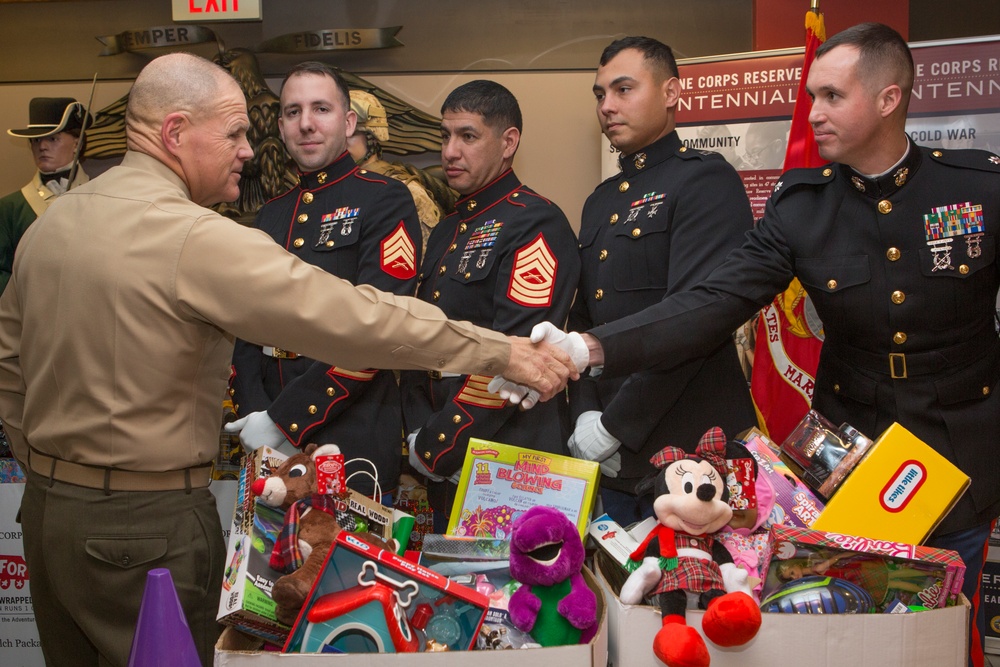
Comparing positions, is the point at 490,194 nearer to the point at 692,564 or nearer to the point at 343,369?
the point at 343,369

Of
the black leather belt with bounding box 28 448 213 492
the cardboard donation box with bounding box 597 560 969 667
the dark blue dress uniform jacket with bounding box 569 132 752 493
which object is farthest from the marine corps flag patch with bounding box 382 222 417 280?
the cardboard donation box with bounding box 597 560 969 667

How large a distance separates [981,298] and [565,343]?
0.84 metres

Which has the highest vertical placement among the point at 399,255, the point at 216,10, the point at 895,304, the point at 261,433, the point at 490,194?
the point at 216,10

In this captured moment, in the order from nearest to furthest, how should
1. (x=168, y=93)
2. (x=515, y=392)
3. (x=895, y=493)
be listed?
(x=895, y=493) < (x=168, y=93) < (x=515, y=392)

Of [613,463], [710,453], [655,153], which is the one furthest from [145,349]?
[655,153]

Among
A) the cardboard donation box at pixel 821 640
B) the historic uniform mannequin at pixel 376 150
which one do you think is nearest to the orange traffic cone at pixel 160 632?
the cardboard donation box at pixel 821 640

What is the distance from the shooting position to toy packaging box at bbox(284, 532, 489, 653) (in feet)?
4.16

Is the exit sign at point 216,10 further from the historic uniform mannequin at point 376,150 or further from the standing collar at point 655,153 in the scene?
the standing collar at point 655,153

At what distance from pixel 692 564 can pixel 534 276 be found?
1042mm

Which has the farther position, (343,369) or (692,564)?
(343,369)

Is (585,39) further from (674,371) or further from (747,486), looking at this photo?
(747,486)

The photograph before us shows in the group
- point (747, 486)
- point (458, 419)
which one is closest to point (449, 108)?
point (458, 419)

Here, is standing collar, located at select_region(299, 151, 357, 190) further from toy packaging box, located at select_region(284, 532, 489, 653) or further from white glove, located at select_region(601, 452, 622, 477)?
toy packaging box, located at select_region(284, 532, 489, 653)

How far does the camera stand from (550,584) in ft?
4.45
